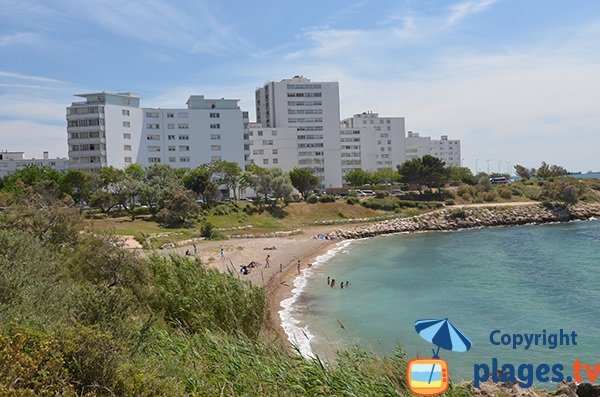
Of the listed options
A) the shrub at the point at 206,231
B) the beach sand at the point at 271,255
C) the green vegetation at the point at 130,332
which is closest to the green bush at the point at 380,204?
the beach sand at the point at 271,255

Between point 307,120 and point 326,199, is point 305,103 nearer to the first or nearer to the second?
point 307,120

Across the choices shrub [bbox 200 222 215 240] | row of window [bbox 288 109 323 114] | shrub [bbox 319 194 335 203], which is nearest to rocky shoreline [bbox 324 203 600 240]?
shrub [bbox 319 194 335 203]

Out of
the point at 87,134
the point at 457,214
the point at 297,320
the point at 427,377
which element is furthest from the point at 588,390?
the point at 87,134

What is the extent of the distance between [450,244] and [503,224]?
27628mm

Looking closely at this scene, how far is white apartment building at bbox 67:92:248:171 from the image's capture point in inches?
3841

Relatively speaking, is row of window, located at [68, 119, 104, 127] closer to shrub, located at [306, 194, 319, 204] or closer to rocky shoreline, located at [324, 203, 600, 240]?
shrub, located at [306, 194, 319, 204]

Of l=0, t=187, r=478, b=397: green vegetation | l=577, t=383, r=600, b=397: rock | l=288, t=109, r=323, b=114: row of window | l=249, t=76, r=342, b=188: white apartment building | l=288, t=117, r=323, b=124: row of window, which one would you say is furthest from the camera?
l=288, t=117, r=323, b=124: row of window

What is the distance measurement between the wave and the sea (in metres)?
0.07

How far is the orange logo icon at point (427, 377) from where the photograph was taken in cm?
1114

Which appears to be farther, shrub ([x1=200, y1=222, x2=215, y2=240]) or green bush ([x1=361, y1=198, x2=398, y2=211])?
green bush ([x1=361, y1=198, x2=398, y2=211])

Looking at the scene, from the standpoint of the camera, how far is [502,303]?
3550 centimetres

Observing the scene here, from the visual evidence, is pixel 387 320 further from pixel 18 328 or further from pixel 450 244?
pixel 450 244

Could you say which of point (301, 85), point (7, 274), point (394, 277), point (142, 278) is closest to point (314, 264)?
point (394, 277)

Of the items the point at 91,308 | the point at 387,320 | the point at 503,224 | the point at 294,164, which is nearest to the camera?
the point at 91,308
